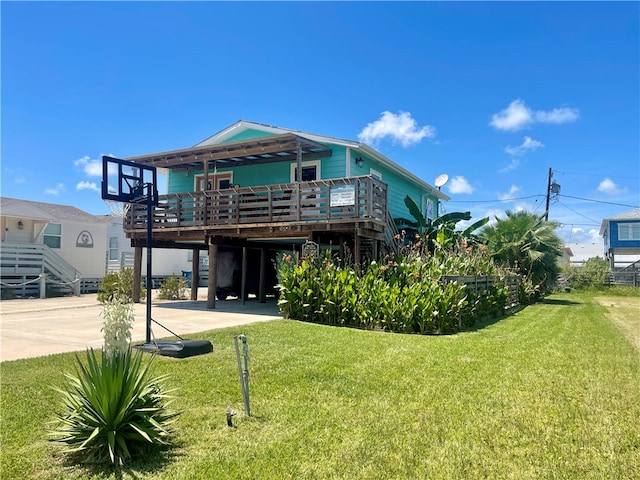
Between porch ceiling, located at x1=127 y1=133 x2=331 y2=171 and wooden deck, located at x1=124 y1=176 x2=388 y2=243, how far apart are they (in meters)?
1.24

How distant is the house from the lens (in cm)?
1230

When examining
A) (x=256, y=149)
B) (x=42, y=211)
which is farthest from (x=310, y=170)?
(x=42, y=211)

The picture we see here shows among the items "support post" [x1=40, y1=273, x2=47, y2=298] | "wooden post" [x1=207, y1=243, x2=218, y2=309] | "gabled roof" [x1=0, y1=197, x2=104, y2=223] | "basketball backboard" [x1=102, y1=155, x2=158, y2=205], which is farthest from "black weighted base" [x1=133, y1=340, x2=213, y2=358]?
"gabled roof" [x1=0, y1=197, x2=104, y2=223]

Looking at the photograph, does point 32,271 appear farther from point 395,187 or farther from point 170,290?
point 395,187

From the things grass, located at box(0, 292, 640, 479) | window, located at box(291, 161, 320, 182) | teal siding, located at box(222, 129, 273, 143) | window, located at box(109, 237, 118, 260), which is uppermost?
teal siding, located at box(222, 129, 273, 143)

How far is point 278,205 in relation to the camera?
1305 centimetres

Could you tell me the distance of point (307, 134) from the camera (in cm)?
1511

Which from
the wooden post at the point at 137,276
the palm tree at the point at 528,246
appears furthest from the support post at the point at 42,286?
the palm tree at the point at 528,246

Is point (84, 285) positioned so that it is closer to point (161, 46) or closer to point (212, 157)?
point (212, 157)

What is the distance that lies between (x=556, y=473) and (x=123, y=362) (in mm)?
3398

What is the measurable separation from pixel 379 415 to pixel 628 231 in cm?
4223

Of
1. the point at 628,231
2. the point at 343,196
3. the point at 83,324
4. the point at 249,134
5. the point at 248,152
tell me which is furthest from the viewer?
the point at 628,231

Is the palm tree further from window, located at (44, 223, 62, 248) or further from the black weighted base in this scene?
window, located at (44, 223, 62, 248)

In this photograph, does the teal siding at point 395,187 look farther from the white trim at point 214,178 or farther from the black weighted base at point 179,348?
the black weighted base at point 179,348
